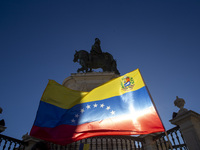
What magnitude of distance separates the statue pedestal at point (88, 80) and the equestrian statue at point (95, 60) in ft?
6.28

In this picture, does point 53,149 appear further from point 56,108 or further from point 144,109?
point 144,109

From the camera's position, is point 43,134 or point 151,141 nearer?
point 43,134

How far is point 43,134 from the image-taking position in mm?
5285

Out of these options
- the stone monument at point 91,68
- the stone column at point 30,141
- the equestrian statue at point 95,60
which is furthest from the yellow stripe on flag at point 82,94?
the equestrian statue at point 95,60

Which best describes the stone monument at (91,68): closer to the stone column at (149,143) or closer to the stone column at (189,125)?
the stone column at (149,143)

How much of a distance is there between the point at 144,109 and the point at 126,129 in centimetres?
76

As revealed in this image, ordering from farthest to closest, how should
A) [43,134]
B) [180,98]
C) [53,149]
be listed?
[53,149] → [180,98] → [43,134]

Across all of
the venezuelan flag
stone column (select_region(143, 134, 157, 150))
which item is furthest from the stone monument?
stone column (select_region(143, 134, 157, 150))

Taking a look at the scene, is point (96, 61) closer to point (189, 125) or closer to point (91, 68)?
point (91, 68)

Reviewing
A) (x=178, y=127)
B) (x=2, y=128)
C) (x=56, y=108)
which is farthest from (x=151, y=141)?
(x=2, y=128)

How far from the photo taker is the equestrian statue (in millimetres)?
13859

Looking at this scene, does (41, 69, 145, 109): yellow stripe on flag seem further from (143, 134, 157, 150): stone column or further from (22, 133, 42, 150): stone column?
(143, 134, 157, 150): stone column

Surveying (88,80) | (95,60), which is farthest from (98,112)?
(95,60)

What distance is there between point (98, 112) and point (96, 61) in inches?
365
